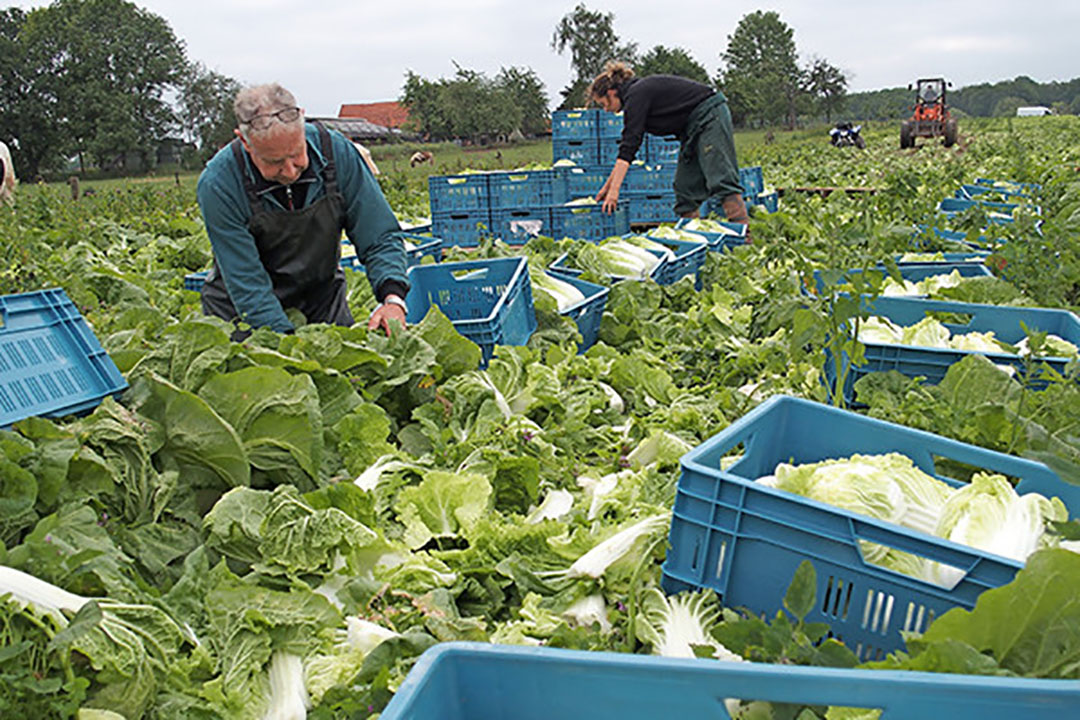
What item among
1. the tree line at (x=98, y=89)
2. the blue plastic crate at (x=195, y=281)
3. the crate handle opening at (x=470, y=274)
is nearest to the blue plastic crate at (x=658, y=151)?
the crate handle opening at (x=470, y=274)

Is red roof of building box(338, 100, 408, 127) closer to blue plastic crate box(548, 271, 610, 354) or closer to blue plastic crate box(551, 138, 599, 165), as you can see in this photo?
blue plastic crate box(551, 138, 599, 165)

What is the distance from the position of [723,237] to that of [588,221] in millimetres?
1744

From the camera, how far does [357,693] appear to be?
195 cm

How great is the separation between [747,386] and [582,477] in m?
1.29

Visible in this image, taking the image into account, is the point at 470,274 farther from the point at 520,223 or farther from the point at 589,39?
the point at 589,39

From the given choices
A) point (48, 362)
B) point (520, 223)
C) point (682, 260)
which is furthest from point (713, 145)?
point (48, 362)

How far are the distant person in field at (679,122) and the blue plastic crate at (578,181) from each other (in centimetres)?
193

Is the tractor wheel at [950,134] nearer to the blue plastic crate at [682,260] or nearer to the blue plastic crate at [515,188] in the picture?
the blue plastic crate at [515,188]

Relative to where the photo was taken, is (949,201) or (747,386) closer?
(747,386)

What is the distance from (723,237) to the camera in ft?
24.7

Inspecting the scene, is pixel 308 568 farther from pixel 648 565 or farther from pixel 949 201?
pixel 949 201

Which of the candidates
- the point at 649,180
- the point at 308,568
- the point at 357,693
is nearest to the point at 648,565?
the point at 357,693

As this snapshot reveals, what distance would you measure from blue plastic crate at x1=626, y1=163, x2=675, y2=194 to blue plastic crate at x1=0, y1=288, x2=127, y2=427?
27.6ft

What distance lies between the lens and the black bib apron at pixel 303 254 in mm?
4133
